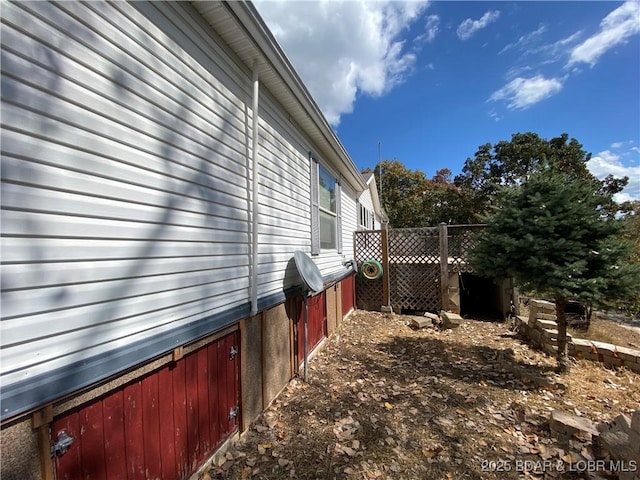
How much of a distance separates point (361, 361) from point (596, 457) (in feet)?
9.56

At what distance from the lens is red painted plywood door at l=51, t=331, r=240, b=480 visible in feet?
4.86

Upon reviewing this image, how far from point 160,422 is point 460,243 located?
25.4 ft

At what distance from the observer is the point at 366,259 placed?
8883mm

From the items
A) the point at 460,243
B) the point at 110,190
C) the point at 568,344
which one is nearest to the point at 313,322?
the point at 110,190

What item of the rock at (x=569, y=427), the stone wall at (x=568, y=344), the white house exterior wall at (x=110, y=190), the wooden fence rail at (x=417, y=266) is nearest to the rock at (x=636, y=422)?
the rock at (x=569, y=427)

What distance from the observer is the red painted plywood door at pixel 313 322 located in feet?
14.3

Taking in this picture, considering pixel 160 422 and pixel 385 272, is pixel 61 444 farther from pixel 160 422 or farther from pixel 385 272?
pixel 385 272

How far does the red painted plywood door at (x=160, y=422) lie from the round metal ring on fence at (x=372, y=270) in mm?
5924

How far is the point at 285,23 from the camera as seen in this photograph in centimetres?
562

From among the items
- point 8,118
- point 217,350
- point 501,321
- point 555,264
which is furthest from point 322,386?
point 501,321

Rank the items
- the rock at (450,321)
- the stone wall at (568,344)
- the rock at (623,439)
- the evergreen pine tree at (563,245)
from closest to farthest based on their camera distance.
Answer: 1. the rock at (623,439)
2. the evergreen pine tree at (563,245)
3. the stone wall at (568,344)
4. the rock at (450,321)

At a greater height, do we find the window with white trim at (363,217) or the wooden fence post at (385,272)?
the window with white trim at (363,217)

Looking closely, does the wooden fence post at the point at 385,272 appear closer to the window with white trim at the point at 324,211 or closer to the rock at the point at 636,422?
the window with white trim at the point at 324,211

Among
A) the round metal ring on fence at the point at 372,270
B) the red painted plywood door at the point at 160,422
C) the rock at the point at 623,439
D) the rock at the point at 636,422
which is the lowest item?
the rock at the point at 623,439
